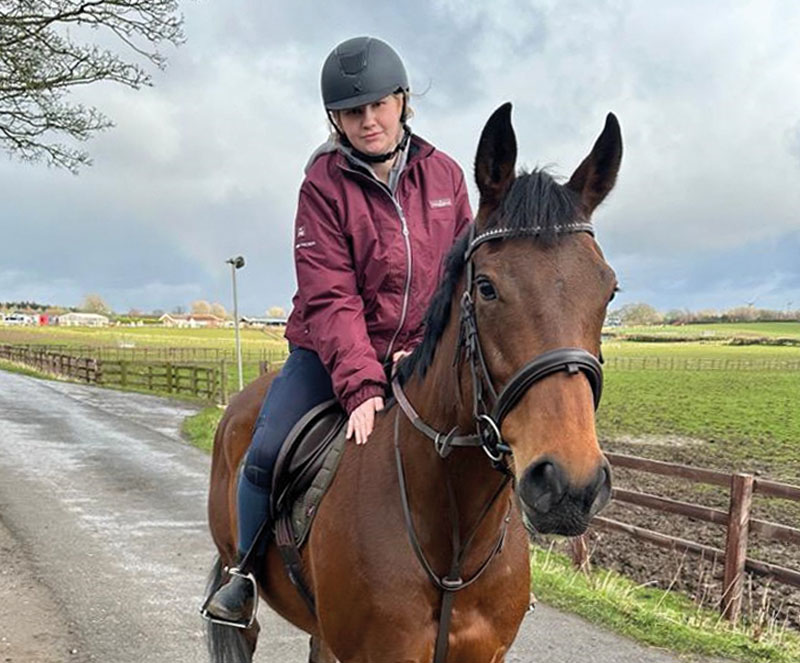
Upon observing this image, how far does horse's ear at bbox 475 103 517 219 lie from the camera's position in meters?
2.09

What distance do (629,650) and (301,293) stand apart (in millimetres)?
4177

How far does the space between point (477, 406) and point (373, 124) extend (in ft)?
4.20

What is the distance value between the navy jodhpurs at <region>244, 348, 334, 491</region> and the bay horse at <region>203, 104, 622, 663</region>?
14.2 inches

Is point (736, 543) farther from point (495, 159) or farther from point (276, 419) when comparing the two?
point (495, 159)

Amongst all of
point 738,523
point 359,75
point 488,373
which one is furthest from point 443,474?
point 738,523

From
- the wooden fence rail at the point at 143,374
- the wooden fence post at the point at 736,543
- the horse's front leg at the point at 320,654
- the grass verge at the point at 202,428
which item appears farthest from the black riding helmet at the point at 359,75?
the wooden fence rail at the point at 143,374

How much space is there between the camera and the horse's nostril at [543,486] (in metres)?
1.71

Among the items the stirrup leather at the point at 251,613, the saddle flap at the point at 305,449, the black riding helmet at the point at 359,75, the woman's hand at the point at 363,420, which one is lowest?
the stirrup leather at the point at 251,613

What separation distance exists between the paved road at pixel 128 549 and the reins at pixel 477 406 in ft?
10.8

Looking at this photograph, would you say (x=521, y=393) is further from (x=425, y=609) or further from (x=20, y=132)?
(x=20, y=132)

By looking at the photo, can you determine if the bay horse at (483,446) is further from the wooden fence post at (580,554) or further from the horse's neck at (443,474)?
the wooden fence post at (580,554)

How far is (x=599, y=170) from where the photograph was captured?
2.18m

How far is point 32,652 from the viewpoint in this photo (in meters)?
5.17

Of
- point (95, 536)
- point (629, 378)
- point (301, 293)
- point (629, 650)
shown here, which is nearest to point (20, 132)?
point (95, 536)
